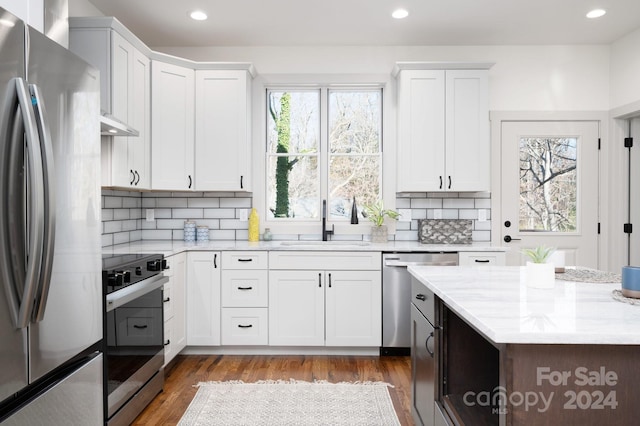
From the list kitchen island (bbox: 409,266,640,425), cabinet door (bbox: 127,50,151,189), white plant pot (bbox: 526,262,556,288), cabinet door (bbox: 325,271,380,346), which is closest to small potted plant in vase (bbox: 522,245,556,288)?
white plant pot (bbox: 526,262,556,288)

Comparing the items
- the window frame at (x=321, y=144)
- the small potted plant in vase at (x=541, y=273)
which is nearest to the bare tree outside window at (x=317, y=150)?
the window frame at (x=321, y=144)

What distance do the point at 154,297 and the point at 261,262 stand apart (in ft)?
3.32

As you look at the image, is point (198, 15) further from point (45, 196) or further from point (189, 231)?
point (45, 196)

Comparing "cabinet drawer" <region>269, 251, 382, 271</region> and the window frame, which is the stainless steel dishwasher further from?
the window frame

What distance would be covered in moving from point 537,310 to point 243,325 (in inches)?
103

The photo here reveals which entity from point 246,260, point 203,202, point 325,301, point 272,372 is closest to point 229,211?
point 203,202

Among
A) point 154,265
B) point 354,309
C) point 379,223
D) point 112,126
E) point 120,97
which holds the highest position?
point 120,97

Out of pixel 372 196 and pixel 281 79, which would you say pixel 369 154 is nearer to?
pixel 372 196

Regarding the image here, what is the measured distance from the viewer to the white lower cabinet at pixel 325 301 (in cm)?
355

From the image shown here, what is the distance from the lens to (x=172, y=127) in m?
3.70

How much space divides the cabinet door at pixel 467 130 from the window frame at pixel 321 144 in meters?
0.54

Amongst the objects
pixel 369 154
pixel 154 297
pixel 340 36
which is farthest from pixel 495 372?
pixel 340 36

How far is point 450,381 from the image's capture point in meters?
1.83

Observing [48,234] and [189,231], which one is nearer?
[48,234]
